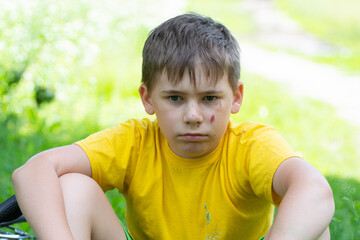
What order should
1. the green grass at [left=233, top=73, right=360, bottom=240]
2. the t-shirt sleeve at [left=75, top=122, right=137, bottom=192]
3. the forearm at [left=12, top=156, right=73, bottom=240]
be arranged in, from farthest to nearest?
the green grass at [left=233, top=73, right=360, bottom=240]
the t-shirt sleeve at [left=75, top=122, right=137, bottom=192]
the forearm at [left=12, top=156, right=73, bottom=240]

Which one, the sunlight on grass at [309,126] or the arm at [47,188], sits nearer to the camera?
the arm at [47,188]

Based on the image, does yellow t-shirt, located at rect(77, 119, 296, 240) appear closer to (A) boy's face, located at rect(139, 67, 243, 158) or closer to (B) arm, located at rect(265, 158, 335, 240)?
(A) boy's face, located at rect(139, 67, 243, 158)

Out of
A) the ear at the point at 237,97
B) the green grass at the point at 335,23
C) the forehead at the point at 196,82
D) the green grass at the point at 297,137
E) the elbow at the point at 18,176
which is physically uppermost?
the forehead at the point at 196,82

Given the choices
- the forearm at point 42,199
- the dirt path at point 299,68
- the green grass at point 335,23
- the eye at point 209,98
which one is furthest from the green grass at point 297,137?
→ the green grass at point 335,23

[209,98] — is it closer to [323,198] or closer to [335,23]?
[323,198]

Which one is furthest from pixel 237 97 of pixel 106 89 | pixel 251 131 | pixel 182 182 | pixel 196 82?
pixel 106 89

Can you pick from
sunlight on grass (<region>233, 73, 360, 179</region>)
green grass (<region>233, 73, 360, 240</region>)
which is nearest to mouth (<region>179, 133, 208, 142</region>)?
green grass (<region>233, 73, 360, 240</region>)

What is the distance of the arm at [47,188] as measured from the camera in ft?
6.07

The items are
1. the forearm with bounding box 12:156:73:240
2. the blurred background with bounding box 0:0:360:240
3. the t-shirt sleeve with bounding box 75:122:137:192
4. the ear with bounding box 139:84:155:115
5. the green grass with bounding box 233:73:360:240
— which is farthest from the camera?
the blurred background with bounding box 0:0:360:240

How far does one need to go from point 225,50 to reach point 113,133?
0.57 meters

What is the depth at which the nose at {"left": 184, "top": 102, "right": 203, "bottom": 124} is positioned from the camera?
2006mm

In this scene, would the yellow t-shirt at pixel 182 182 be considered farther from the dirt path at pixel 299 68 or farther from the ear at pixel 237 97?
the dirt path at pixel 299 68

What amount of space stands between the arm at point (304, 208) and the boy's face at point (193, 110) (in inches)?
15.6

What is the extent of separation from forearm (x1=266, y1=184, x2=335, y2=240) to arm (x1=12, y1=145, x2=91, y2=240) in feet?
2.35
